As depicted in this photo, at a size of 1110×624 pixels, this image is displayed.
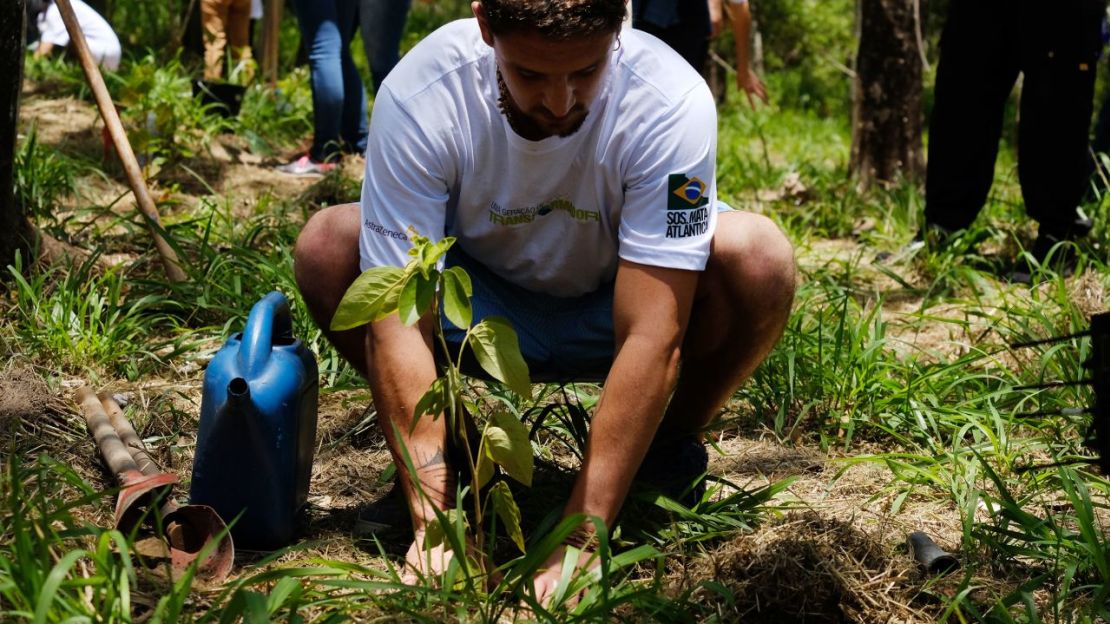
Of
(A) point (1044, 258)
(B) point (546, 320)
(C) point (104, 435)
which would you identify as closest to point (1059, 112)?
(A) point (1044, 258)

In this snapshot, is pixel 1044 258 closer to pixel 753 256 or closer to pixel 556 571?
pixel 753 256

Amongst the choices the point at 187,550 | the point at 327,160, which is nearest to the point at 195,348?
the point at 187,550

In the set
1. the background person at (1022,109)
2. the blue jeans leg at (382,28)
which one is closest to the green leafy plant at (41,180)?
the blue jeans leg at (382,28)

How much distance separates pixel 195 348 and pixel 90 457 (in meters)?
0.63

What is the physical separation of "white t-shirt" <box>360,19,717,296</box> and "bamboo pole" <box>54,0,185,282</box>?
1.57m

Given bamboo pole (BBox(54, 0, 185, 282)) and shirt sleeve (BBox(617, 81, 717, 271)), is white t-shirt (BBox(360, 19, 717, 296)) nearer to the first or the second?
shirt sleeve (BBox(617, 81, 717, 271))

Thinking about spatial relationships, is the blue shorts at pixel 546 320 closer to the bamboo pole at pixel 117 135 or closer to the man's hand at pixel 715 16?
the bamboo pole at pixel 117 135

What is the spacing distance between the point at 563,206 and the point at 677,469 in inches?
21.4

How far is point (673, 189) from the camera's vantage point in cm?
192

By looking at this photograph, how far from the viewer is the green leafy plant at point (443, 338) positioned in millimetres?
1636

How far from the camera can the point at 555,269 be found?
84.2 inches

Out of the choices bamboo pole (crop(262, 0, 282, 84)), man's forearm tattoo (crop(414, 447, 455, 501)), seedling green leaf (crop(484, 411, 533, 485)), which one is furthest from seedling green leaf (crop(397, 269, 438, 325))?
bamboo pole (crop(262, 0, 282, 84))

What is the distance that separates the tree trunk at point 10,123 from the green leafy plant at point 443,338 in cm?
172

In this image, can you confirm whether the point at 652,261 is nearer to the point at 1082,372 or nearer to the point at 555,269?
the point at 555,269
